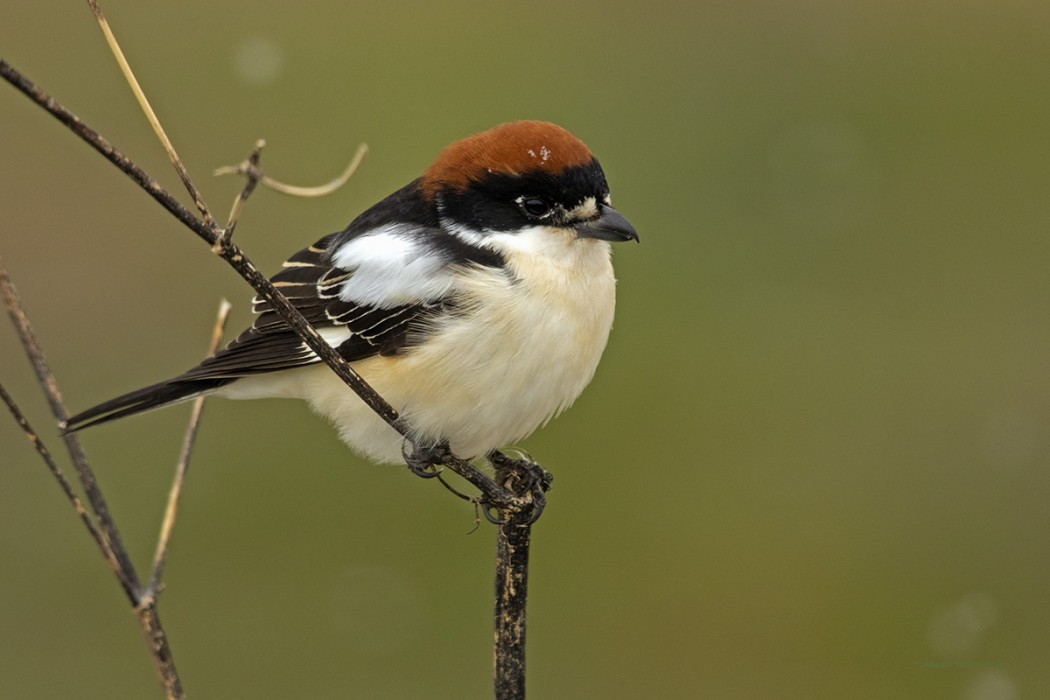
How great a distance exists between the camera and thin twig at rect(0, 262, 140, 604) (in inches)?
63.6

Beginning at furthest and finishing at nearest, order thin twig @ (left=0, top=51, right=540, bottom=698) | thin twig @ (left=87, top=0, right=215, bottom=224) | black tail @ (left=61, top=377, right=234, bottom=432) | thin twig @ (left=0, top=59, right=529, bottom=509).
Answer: black tail @ (left=61, top=377, right=234, bottom=432), thin twig @ (left=0, top=51, right=540, bottom=698), thin twig @ (left=87, top=0, right=215, bottom=224), thin twig @ (left=0, top=59, right=529, bottom=509)

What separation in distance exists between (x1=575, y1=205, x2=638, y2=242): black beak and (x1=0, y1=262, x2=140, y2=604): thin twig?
163 centimetres

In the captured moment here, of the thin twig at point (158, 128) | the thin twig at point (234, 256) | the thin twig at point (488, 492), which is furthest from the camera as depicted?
the thin twig at point (488, 492)

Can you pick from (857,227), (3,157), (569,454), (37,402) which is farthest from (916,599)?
(3,157)

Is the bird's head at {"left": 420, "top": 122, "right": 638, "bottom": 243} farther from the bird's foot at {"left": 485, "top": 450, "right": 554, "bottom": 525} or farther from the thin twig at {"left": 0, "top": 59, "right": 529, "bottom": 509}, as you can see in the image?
the thin twig at {"left": 0, "top": 59, "right": 529, "bottom": 509}


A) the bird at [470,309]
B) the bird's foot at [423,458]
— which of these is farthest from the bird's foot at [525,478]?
the bird's foot at [423,458]

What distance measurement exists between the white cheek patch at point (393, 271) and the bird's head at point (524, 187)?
0.11 meters

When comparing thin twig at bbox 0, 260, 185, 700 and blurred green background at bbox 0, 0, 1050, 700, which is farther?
blurred green background at bbox 0, 0, 1050, 700

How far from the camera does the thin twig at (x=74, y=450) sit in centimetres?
162

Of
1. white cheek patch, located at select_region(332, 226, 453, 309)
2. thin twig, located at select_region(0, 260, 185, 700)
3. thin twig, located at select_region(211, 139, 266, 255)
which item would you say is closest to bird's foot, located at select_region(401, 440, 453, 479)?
white cheek patch, located at select_region(332, 226, 453, 309)

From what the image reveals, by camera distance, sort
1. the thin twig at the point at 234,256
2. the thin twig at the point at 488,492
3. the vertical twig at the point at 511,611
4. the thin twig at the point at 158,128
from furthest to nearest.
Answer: the vertical twig at the point at 511,611
the thin twig at the point at 488,492
the thin twig at the point at 158,128
the thin twig at the point at 234,256

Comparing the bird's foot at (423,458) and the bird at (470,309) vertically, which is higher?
the bird at (470,309)

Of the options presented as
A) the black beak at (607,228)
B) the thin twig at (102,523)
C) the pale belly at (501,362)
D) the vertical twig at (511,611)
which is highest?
the black beak at (607,228)

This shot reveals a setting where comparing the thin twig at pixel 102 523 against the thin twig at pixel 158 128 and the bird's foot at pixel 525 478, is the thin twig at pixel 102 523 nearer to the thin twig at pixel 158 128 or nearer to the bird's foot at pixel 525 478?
the thin twig at pixel 158 128
